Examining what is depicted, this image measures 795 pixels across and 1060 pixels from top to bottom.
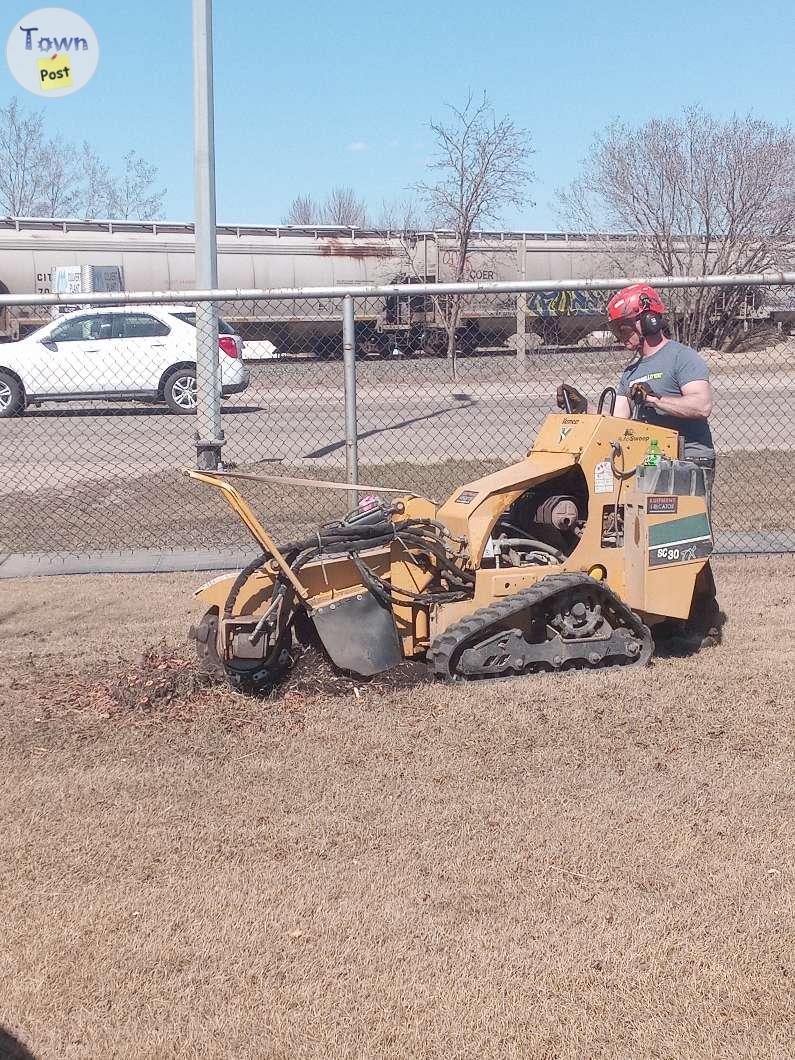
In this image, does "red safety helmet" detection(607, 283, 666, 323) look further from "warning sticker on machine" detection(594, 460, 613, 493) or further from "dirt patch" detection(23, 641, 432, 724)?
"dirt patch" detection(23, 641, 432, 724)

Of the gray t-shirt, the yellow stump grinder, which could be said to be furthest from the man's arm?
the yellow stump grinder

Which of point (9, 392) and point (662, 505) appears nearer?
point (662, 505)

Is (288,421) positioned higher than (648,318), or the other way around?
(648,318)

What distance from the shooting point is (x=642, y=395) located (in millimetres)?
5750

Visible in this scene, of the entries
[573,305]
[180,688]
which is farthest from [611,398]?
[573,305]

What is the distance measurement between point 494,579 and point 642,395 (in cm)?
113

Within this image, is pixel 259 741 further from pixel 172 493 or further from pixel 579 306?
pixel 579 306

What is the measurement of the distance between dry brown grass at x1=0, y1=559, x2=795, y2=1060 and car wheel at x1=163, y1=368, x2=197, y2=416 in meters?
10.2

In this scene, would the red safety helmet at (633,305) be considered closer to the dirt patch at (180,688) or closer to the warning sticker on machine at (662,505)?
the warning sticker on machine at (662,505)

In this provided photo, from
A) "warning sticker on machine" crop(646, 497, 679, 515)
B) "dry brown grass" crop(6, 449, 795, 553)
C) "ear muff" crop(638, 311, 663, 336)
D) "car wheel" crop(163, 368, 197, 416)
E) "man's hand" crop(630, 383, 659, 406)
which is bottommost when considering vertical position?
"dry brown grass" crop(6, 449, 795, 553)

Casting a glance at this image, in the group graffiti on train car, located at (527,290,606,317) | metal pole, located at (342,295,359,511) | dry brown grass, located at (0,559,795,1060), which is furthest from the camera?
graffiti on train car, located at (527,290,606,317)

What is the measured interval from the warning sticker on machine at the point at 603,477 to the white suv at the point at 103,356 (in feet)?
37.2

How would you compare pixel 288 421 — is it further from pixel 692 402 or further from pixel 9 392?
pixel 692 402

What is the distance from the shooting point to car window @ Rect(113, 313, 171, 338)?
17875 mm
